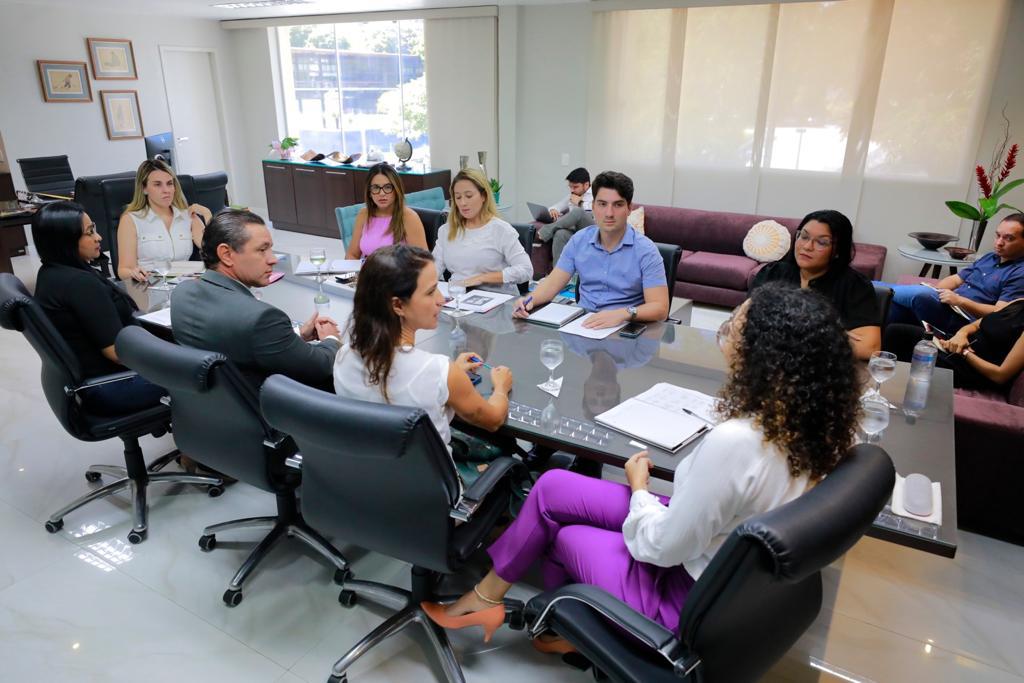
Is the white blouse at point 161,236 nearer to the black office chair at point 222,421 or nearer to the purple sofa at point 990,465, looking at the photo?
the black office chair at point 222,421

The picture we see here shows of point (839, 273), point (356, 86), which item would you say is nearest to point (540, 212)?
point (356, 86)

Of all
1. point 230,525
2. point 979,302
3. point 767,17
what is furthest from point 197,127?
point 979,302

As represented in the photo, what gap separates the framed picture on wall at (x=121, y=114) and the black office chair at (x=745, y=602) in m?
8.63

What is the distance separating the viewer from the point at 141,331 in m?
1.92

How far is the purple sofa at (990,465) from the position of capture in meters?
2.33

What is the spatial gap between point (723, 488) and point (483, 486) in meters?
0.64

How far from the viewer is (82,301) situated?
2.29 m

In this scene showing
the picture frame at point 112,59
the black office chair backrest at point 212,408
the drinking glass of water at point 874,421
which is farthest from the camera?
the picture frame at point 112,59

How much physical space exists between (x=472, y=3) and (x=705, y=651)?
6647mm

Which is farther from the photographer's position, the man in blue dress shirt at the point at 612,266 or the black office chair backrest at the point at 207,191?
the black office chair backrest at the point at 207,191

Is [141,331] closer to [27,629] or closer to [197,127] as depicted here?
[27,629]

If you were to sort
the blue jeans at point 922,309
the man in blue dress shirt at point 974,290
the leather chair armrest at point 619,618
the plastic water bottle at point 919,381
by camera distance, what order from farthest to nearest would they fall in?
the blue jeans at point 922,309 → the man in blue dress shirt at point 974,290 → the plastic water bottle at point 919,381 → the leather chair armrest at point 619,618

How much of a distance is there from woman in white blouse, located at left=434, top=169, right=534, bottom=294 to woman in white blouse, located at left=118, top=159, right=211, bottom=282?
1.44m

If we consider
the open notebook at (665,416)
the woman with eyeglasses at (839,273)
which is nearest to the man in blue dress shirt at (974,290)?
the woman with eyeglasses at (839,273)
